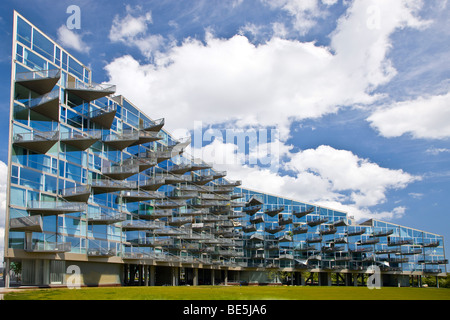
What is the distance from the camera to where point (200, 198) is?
71.9m

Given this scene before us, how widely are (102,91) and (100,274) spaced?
1734 cm

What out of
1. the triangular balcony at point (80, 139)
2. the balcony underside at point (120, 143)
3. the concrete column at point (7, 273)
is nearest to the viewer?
the concrete column at point (7, 273)

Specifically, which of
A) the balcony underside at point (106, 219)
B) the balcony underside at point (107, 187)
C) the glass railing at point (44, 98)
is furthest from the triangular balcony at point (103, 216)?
the glass railing at point (44, 98)

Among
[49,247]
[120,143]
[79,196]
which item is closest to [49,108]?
[79,196]

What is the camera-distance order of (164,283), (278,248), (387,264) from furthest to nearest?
(387,264), (278,248), (164,283)

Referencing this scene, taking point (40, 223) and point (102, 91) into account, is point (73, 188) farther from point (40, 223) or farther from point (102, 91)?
point (102, 91)

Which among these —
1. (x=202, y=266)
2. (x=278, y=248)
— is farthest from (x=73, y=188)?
(x=278, y=248)

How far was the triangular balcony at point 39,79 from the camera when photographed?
35281 mm

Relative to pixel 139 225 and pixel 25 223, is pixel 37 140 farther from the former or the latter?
pixel 139 225

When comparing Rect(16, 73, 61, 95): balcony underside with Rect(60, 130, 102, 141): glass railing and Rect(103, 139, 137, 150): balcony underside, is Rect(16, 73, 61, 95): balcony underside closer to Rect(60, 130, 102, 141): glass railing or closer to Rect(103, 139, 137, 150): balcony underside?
Rect(60, 130, 102, 141): glass railing

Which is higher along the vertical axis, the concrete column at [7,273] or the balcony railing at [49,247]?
the balcony railing at [49,247]

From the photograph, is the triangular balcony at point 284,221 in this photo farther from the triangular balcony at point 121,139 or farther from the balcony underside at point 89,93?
the balcony underside at point 89,93

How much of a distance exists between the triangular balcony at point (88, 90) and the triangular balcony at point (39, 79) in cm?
427

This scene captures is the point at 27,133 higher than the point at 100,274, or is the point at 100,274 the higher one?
the point at 27,133
